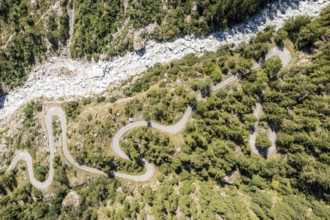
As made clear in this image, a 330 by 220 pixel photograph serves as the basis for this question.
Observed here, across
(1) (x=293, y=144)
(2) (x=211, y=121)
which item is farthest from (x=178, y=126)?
(1) (x=293, y=144)

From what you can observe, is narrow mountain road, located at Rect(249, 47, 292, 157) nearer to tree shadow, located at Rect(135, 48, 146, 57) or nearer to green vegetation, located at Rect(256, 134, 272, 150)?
green vegetation, located at Rect(256, 134, 272, 150)

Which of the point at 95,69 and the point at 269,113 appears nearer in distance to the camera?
the point at 269,113

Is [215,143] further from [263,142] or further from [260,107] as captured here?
[260,107]

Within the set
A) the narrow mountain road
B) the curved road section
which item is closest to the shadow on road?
the curved road section

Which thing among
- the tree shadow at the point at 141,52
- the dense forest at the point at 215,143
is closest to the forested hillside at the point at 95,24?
the tree shadow at the point at 141,52

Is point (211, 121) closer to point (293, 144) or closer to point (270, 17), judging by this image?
point (293, 144)

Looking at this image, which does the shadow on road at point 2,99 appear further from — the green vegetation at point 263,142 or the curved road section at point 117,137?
the green vegetation at point 263,142
